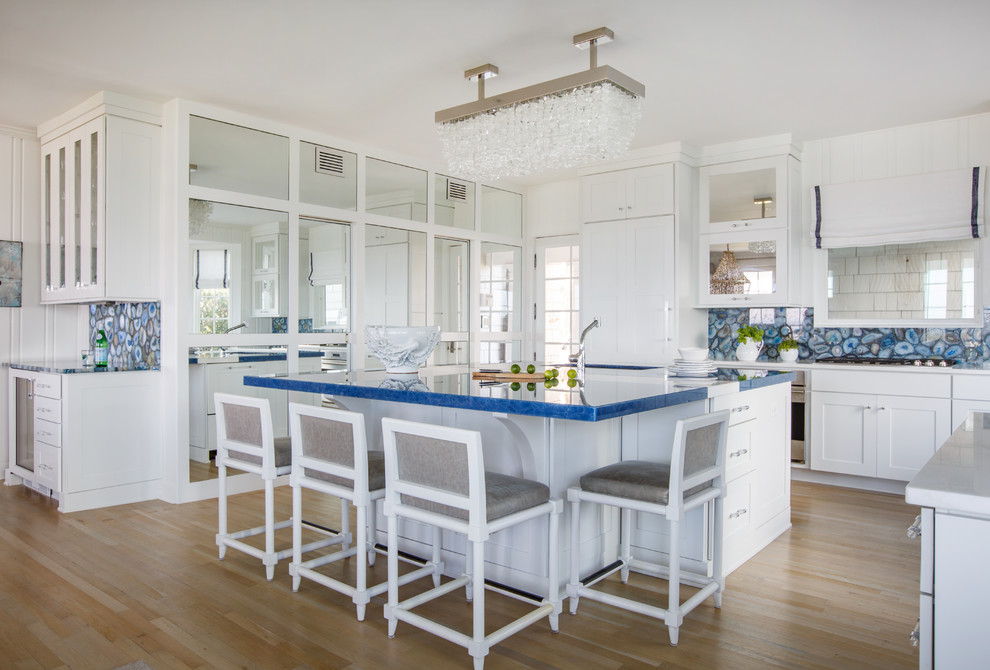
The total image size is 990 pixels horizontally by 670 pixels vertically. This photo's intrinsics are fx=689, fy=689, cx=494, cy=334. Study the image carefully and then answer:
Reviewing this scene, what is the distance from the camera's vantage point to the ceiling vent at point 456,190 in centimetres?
598

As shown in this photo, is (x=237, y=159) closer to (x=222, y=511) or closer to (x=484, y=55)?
(x=484, y=55)

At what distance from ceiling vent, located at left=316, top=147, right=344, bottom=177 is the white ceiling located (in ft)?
0.82

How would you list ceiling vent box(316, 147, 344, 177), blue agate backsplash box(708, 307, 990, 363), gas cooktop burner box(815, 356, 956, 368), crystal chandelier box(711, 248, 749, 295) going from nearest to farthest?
gas cooktop burner box(815, 356, 956, 368)
blue agate backsplash box(708, 307, 990, 363)
ceiling vent box(316, 147, 344, 177)
crystal chandelier box(711, 248, 749, 295)

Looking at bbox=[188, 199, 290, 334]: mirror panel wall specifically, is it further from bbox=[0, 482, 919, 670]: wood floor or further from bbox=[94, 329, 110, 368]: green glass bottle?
bbox=[0, 482, 919, 670]: wood floor

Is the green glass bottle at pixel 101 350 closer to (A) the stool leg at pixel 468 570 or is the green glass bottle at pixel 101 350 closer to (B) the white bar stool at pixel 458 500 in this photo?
(A) the stool leg at pixel 468 570

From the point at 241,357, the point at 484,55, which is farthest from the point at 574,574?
the point at 241,357

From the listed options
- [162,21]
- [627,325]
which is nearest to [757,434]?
[627,325]

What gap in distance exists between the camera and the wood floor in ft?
7.46

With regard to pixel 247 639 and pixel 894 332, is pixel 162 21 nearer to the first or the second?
pixel 247 639

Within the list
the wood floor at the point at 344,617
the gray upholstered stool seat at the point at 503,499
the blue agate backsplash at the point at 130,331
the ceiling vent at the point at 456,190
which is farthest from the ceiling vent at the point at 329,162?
the gray upholstered stool seat at the point at 503,499

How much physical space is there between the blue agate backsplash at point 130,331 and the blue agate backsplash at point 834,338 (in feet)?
13.7

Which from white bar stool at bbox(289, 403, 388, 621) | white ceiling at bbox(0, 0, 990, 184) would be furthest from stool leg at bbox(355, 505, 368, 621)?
white ceiling at bbox(0, 0, 990, 184)

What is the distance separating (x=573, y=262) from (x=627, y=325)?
123cm

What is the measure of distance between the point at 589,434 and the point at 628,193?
315 cm
